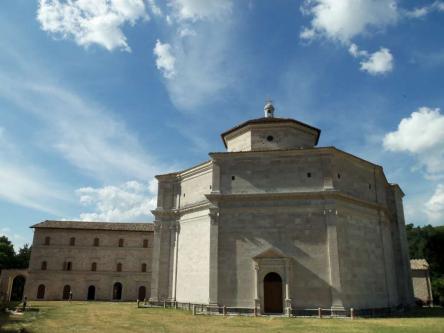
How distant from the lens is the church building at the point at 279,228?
22547mm

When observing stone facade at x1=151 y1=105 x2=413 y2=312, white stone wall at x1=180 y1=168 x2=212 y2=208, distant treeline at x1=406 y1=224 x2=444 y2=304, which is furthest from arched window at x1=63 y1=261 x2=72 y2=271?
distant treeline at x1=406 y1=224 x2=444 y2=304

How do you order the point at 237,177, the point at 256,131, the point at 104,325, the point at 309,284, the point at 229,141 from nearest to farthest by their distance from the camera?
the point at 104,325 < the point at 309,284 < the point at 237,177 < the point at 256,131 < the point at 229,141

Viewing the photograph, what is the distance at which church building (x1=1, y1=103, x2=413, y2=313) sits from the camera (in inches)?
888

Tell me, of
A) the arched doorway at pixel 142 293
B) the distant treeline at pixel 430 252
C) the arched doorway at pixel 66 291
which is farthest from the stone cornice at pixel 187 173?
the distant treeline at pixel 430 252

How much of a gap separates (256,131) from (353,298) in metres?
12.8

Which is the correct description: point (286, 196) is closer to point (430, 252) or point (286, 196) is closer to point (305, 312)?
point (305, 312)

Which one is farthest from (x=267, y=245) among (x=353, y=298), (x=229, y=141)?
(x=229, y=141)

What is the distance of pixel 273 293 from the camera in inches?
891

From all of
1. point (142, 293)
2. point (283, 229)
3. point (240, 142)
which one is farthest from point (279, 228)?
point (142, 293)

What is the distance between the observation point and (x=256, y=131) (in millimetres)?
27547

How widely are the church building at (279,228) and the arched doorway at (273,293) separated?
6cm

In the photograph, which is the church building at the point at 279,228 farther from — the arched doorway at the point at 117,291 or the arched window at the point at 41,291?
the arched window at the point at 41,291

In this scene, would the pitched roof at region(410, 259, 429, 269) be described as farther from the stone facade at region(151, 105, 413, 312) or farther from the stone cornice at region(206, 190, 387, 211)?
the stone cornice at region(206, 190, 387, 211)

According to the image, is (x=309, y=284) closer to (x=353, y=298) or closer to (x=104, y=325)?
(x=353, y=298)
